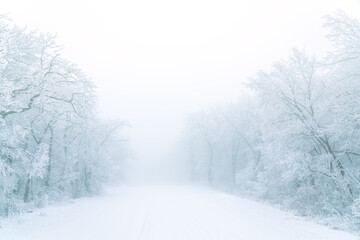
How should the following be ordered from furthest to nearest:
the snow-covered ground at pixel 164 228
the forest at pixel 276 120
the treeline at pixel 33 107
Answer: the forest at pixel 276 120 < the treeline at pixel 33 107 < the snow-covered ground at pixel 164 228

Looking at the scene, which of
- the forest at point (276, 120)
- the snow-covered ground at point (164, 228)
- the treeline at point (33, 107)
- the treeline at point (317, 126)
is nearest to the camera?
the snow-covered ground at point (164, 228)

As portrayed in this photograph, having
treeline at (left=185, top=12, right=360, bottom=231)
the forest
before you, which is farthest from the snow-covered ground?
treeline at (left=185, top=12, right=360, bottom=231)

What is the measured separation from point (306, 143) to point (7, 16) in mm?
18299

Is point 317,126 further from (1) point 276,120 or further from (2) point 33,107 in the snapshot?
(2) point 33,107

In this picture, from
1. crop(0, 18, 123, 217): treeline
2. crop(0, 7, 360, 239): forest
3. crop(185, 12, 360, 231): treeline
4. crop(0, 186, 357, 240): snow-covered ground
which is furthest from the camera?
crop(185, 12, 360, 231): treeline

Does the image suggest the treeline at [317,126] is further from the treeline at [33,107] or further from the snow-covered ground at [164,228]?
the treeline at [33,107]

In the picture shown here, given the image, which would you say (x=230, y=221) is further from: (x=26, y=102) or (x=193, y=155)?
(x=193, y=155)

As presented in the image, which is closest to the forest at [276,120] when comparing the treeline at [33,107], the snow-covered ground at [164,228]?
the treeline at [33,107]

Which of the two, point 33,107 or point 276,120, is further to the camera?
point 276,120

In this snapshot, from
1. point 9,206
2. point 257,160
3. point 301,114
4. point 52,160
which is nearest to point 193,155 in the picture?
point 257,160

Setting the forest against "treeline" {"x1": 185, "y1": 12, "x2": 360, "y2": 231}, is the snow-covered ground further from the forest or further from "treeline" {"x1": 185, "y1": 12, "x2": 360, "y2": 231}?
"treeline" {"x1": 185, "y1": 12, "x2": 360, "y2": 231}

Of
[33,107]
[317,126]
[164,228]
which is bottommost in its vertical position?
[164,228]

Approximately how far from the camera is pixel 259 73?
17.9 metres

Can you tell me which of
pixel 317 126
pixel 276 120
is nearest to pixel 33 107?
pixel 276 120
